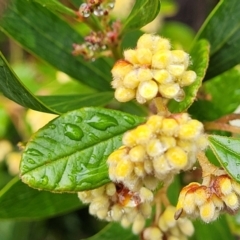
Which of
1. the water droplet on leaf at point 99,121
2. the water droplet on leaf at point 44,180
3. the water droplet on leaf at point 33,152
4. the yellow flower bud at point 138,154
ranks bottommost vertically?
the water droplet on leaf at point 44,180

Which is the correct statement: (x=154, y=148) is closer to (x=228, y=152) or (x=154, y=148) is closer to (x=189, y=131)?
(x=189, y=131)

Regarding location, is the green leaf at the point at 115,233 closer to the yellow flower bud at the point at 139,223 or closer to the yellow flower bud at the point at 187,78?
the yellow flower bud at the point at 139,223

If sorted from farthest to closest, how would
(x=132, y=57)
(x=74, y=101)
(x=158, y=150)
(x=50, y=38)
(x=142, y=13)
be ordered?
(x=50, y=38), (x=74, y=101), (x=142, y=13), (x=132, y=57), (x=158, y=150)

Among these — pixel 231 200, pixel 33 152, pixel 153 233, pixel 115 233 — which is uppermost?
pixel 231 200

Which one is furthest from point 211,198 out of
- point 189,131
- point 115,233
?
point 115,233

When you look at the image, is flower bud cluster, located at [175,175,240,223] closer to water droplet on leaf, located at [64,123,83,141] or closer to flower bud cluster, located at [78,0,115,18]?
water droplet on leaf, located at [64,123,83,141]

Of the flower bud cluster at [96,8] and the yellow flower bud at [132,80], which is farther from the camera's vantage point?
the flower bud cluster at [96,8]

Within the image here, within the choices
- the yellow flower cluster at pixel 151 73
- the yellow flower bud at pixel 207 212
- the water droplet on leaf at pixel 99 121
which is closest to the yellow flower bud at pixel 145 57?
the yellow flower cluster at pixel 151 73
